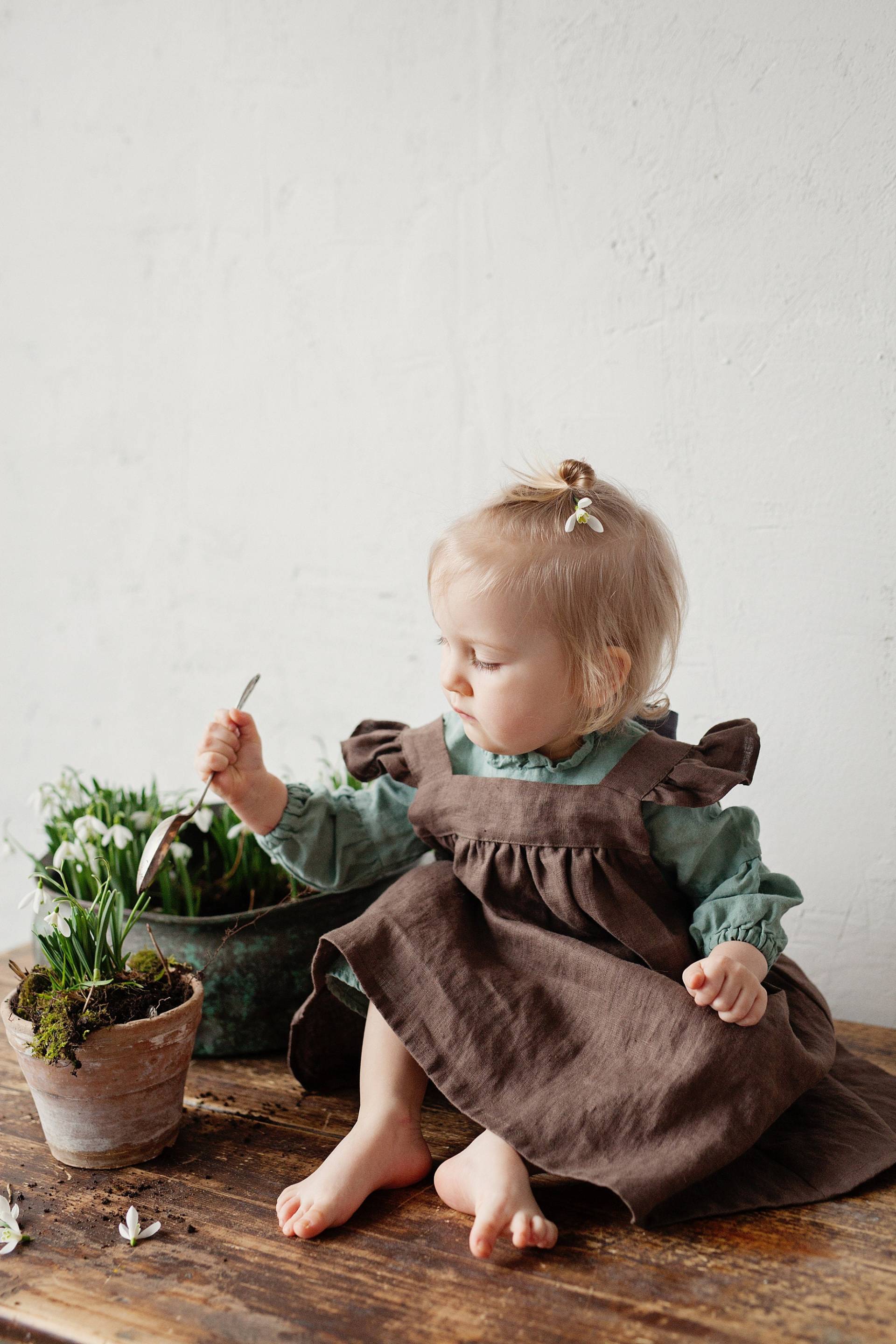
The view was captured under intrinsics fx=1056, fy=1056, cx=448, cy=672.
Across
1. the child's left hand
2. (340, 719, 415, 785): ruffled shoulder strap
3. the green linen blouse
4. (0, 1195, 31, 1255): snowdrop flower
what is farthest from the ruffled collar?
(0, 1195, 31, 1255): snowdrop flower

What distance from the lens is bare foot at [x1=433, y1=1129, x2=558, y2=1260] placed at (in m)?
0.80

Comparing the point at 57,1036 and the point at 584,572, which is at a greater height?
the point at 584,572

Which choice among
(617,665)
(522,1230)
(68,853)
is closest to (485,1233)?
(522,1230)

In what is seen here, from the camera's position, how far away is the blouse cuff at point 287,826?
105 centimetres

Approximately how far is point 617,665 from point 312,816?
1.15ft

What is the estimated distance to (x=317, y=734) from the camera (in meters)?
1.52

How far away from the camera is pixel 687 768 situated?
956 millimetres

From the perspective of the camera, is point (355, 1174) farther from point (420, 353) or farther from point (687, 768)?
point (420, 353)

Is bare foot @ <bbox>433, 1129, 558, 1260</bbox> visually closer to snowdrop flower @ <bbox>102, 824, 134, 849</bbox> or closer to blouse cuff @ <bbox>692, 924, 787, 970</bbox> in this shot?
blouse cuff @ <bbox>692, 924, 787, 970</bbox>

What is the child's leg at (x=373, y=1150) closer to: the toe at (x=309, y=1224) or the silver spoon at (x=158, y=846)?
the toe at (x=309, y=1224)

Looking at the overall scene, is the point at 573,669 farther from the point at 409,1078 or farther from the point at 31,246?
the point at 31,246

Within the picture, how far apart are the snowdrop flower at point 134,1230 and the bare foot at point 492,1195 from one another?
0.23 metres

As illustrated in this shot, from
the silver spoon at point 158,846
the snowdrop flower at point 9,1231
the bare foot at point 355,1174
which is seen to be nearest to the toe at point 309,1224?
the bare foot at point 355,1174

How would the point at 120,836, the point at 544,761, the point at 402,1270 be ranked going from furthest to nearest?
the point at 120,836
the point at 544,761
the point at 402,1270
